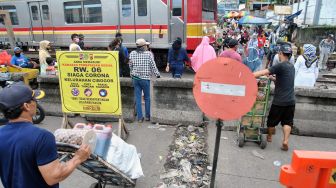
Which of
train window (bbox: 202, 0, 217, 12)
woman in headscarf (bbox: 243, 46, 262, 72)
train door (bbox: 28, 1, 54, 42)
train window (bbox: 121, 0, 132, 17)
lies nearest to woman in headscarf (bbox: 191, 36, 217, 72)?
woman in headscarf (bbox: 243, 46, 262, 72)

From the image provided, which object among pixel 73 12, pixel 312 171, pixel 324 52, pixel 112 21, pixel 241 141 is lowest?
pixel 241 141

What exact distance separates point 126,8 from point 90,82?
23.1 ft

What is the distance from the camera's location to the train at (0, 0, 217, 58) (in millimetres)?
10594

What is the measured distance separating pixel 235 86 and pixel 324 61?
43.5 ft

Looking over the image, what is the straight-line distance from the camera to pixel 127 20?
36.9 feet

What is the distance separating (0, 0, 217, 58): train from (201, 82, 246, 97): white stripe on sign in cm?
808

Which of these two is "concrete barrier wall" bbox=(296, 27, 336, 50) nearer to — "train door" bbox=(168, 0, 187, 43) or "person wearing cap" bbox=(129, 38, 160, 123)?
"train door" bbox=(168, 0, 187, 43)

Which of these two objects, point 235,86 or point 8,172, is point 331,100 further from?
point 8,172

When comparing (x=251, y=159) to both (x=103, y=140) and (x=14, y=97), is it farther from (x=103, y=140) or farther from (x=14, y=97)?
(x=14, y=97)

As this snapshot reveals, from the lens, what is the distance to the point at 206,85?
2.90 m

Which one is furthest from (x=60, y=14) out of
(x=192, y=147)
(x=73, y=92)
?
(x=192, y=147)

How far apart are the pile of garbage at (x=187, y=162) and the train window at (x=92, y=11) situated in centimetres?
789

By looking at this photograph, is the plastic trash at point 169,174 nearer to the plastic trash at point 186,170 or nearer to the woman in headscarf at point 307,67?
the plastic trash at point 186,170

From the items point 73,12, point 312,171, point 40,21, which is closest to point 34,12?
point 40,21
